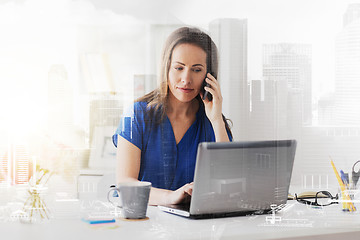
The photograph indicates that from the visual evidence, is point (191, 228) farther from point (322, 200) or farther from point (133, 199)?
point (322, 200)

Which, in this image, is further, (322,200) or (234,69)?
(234,69)

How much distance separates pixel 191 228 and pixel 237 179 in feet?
0.61

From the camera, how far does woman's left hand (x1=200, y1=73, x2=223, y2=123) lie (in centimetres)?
146

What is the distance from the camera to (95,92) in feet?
4.05

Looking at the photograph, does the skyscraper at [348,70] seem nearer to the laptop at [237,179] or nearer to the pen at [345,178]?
the pen at [345,178]

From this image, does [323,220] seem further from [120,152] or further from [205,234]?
[120,152]

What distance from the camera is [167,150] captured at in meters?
1.46

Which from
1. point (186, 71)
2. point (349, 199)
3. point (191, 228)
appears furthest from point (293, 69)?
point (191, 228)

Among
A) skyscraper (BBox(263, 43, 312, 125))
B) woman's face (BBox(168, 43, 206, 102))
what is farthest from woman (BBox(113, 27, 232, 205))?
skyscraper (BBox(263, 43, 312, 125))

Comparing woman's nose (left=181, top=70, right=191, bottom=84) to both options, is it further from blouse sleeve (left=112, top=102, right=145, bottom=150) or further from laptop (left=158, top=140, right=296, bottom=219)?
laptop (left=158, top=140, right=296, bottom=219)

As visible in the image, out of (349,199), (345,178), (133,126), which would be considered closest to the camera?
(349,199)

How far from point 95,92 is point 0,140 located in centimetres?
31

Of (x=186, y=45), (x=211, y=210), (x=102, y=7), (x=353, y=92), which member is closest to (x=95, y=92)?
(x=102, y=7)

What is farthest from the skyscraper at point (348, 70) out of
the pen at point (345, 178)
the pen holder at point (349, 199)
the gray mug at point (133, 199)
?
the gray mug at point (133, 199)
